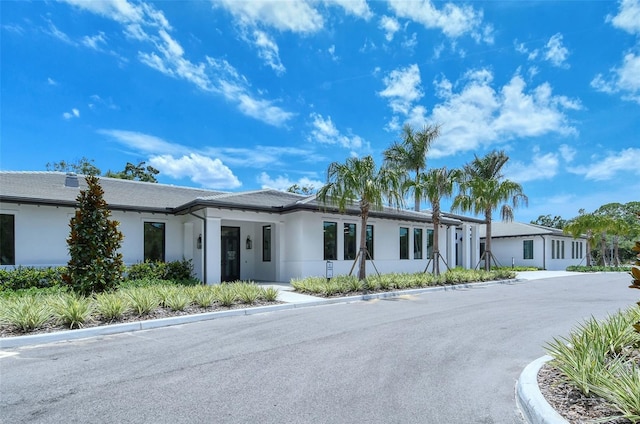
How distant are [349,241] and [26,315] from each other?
14141mm

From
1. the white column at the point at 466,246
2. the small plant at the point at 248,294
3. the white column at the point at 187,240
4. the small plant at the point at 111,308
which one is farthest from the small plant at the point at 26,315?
the white column at the point at 466,246

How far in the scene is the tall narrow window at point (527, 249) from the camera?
1352 inches

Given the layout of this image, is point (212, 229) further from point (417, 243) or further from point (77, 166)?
point (77, 166)

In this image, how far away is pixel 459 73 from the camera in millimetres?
16516

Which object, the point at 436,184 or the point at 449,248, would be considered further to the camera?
the point at 449,248

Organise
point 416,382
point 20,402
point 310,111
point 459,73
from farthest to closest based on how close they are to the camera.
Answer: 1. point 310,111
2. point 459,73
3. point 416,382
4. point 20,402

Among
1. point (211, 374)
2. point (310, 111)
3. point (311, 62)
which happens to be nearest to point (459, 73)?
point (311, 62)

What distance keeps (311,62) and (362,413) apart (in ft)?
49.9

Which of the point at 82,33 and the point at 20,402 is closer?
the point at 20,402

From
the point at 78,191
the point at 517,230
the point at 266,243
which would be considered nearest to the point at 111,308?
the point at 78,191

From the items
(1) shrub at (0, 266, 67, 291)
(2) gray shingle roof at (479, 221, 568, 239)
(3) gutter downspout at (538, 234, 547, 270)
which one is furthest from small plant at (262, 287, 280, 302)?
(3) gutter downspout at (538, 234, 547, 270)

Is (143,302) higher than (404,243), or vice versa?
(404,243)

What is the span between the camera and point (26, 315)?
761cm

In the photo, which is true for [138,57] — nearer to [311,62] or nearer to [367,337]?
[311,62]
